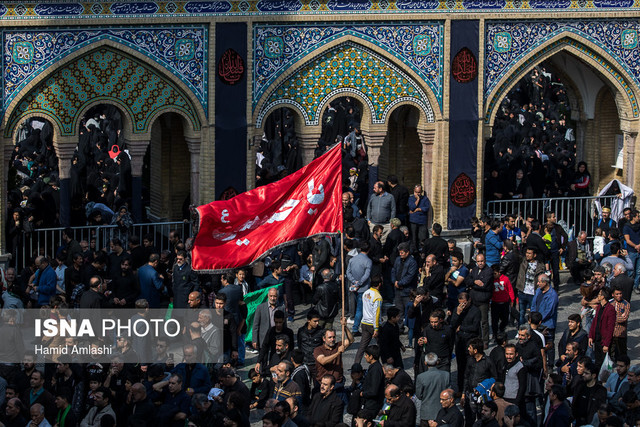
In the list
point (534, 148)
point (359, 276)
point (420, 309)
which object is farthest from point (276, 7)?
point (534, 148)

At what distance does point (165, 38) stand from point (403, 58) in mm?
4260

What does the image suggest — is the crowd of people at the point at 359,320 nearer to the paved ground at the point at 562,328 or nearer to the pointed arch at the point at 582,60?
the paved ground at the point at 562,328

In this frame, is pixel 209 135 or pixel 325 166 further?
pixel 209 135

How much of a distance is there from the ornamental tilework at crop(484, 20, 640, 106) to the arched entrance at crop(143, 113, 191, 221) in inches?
237

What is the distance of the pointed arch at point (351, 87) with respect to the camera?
2762 centimetres

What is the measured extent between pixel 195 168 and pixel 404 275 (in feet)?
18.6

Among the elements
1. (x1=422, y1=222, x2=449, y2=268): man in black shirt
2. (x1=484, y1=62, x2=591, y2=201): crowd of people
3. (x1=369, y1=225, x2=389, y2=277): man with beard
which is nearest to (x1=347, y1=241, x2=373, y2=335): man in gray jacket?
(x1=369, y1=225, x2=389, y2=277): man with beard

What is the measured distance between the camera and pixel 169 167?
30.2m

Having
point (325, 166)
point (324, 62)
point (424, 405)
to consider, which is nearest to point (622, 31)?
point (324, 62)

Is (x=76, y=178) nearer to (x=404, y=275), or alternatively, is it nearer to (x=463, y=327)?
(x=404, y=275)

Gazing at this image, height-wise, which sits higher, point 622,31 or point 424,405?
point 622,31

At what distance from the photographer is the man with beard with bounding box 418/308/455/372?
20453mm

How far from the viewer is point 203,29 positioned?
27.1 metres

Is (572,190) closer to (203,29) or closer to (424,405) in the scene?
(203,29)
